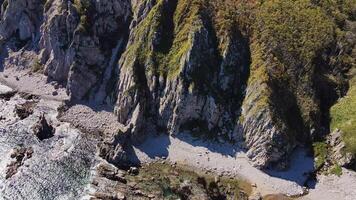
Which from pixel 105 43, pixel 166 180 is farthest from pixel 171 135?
pixel 105 43

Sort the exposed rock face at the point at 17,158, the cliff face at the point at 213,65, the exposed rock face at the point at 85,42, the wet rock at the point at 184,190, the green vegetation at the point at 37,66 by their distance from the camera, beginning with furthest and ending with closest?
the green vegetation at the point at 37,66
the exposed rock face at the point at 85,42
the cliff face at the point at 213,65
the exposed rock face at the point at 17,158
the wet rock at the point at 184,190

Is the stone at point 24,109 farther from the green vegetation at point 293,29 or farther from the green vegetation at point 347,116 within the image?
the green vegetation at point 347,116

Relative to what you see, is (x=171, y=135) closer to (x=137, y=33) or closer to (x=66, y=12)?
(x=137, y=33)

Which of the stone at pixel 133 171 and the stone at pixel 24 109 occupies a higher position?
the stone at pixel 24 109

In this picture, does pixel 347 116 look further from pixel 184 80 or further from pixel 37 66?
pixel 37 66

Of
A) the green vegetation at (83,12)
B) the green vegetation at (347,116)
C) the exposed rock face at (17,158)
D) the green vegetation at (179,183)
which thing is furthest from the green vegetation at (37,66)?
the green vegetation at (347,116)

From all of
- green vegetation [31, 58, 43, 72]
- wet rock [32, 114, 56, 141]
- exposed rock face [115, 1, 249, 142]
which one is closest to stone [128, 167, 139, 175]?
exposed rock face [115, 1, 249, 142]
